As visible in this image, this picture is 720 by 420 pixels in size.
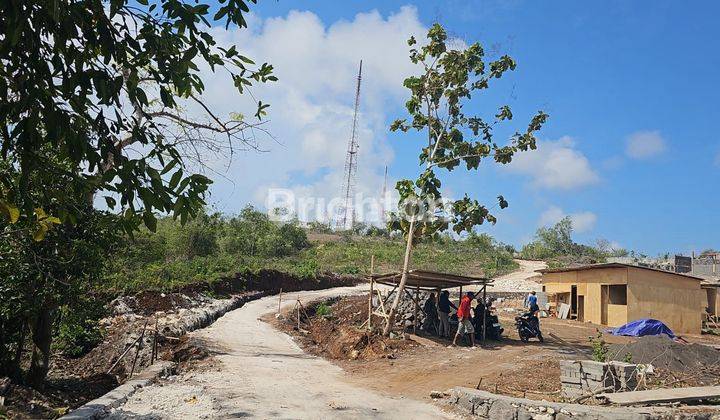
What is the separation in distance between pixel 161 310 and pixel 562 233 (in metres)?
73.4

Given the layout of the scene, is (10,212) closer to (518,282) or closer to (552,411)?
(552,411)

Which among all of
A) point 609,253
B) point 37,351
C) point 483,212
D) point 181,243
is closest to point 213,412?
point 37,351

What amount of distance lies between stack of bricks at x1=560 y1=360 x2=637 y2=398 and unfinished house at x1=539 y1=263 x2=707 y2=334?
14767 mm

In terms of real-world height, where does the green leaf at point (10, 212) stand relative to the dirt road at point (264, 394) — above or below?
above

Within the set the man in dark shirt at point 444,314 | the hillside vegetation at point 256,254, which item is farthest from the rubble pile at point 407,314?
the hillside vegetation at point 256,254

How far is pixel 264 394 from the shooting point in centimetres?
992

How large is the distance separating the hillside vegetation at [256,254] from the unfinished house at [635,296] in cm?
571

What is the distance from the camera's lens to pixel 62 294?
11.0 metres

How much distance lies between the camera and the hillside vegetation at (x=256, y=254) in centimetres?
2602

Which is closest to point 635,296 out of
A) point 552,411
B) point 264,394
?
point 552,411

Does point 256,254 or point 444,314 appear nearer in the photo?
point 444,314

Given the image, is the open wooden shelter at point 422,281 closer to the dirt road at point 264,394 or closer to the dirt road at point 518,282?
the dirt road at point 264,394

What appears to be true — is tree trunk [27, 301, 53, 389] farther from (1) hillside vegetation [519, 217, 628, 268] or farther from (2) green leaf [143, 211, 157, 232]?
(1) hillside vegetation [519, 217, 628, 268]

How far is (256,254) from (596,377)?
141 feet
